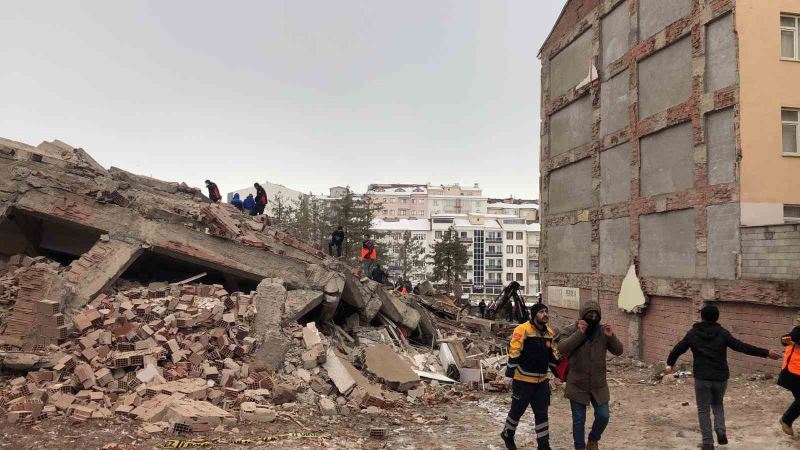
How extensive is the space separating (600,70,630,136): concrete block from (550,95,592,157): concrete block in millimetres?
848

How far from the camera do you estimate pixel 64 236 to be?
12633 mm

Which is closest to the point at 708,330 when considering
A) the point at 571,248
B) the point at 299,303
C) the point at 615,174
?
the point at 299,303

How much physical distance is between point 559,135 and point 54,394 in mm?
18250

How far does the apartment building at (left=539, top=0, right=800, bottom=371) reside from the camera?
12.6m

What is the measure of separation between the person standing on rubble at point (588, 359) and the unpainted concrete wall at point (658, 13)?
12015 millimetres

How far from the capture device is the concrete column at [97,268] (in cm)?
1016

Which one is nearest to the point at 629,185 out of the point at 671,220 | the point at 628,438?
the point at 671,220

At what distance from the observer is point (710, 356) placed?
6.10m

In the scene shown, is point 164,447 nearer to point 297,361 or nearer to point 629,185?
point 297,361

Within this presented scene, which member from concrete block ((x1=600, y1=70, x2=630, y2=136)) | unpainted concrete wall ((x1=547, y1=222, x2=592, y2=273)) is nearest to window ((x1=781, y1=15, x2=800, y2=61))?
concrete block ((x1=600, y1=70, x2=630, y2=136))

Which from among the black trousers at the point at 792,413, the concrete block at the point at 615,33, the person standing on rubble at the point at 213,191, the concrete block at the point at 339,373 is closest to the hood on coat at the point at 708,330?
the black trousers at the point at 792,413

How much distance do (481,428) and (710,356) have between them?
3.75 meters

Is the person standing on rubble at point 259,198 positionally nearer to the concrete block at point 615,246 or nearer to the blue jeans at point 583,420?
the concrete block at point 615,246

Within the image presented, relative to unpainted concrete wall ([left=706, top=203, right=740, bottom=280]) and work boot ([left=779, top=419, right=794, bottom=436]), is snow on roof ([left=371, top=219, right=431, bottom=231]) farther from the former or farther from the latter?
work boot ([left=779, top=419, right=794, bottom=436])
